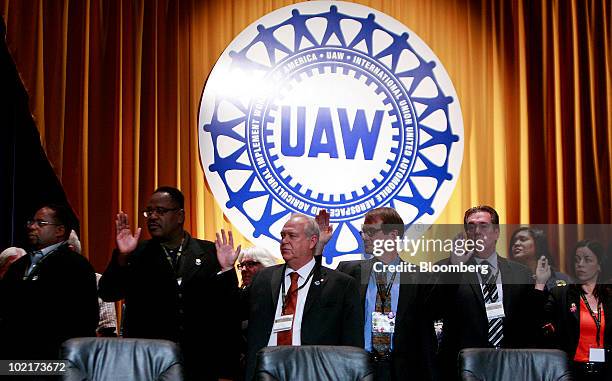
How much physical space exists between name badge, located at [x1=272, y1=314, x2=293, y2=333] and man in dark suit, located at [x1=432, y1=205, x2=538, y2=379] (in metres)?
0.81

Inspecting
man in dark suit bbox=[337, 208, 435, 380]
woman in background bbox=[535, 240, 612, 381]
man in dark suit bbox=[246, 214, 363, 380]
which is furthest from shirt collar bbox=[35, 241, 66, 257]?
woman in background bbox=[535, 240, 612, 381]

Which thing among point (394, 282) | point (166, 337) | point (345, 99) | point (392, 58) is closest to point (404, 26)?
point (392, 58)

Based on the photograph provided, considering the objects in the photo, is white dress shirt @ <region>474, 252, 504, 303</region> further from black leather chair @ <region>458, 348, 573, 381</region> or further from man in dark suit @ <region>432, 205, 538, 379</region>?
black leather chair @ <region>458, 348, 573, 381</region>

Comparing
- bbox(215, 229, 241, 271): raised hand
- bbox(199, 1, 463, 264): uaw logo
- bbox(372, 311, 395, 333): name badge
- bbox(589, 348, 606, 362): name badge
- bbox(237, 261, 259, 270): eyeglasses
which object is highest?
bbox(199, 1, 463, 264): uaw logo

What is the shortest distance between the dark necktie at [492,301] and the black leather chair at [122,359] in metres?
1.76

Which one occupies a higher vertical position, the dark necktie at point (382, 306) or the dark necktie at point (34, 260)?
the dark necktie at point (34, 260)

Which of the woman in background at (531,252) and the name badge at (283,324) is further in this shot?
the woman in background at (531,252)

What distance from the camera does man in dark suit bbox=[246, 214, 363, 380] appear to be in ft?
13.8

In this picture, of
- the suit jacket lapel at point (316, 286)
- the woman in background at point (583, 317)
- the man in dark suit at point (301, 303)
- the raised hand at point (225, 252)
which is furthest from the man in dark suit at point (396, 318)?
the woman in background at point (583, 317)

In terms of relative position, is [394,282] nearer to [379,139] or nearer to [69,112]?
[379,139]

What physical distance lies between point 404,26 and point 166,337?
151 inches

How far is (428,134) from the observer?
6926 mm

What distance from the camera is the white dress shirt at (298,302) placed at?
166 inches

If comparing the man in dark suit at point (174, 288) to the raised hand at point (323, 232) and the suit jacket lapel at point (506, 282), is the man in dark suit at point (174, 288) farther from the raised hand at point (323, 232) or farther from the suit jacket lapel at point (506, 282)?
the suit jacket lapel at point (506, 282)
